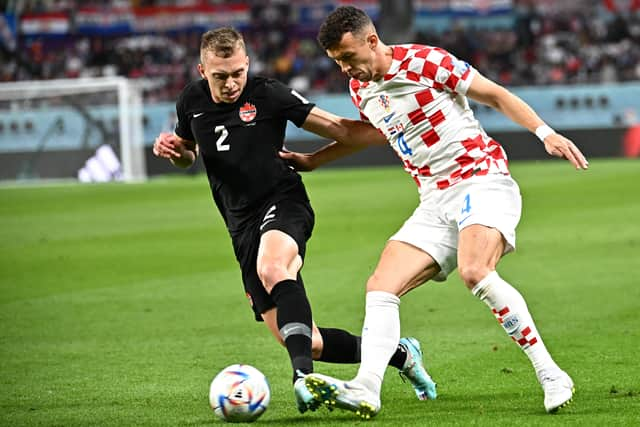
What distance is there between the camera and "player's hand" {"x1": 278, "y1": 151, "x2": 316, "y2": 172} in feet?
19.8

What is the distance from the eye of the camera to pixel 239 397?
16.9 ft

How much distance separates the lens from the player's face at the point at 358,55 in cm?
532

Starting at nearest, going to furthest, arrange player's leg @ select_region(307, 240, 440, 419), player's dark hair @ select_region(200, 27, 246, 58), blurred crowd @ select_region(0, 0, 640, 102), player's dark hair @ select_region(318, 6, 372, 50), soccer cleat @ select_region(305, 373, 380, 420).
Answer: soccer cleat @ select_region(305, 373, 380, 420) → player's leg @ select_region(307, 240, 440, 419) → player's dark hair @ select_region(318, 6, 372, 50) → player's dark hair @ select_region(200, 27, 246, 58) → blurred crowd @ select_region(0, 0, 640, 102)

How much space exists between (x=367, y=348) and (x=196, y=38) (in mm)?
33693

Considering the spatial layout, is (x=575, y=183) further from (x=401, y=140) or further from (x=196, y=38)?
(x=196, y=38)

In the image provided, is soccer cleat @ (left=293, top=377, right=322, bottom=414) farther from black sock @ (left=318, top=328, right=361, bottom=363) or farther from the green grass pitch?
black sock @ (left=318, top=328, right=361, bottom=363)

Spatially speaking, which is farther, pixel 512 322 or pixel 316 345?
pixel 316 345

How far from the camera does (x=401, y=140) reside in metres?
5.58

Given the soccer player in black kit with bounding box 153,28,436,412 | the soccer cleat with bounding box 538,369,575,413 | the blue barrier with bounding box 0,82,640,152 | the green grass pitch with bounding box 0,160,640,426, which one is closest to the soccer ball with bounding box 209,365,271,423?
the green grass pitch with bounding box 0,160,640,426

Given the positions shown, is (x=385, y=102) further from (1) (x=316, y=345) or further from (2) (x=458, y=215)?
(1) (x=316, y=345)

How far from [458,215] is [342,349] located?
101 cm

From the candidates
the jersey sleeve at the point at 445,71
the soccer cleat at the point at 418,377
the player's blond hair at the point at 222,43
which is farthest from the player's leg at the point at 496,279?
the player's blond hair at the point at 222,43

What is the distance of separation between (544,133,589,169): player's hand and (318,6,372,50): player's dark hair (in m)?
1.00

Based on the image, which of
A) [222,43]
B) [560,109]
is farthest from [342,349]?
[560,109]
